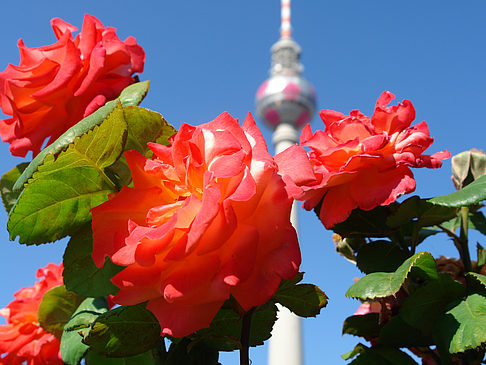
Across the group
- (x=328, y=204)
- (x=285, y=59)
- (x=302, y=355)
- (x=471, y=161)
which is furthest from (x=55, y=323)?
(x=285, y=59)

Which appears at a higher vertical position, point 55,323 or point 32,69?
point 32,69

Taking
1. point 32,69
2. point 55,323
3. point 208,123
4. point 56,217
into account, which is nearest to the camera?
point 208,123

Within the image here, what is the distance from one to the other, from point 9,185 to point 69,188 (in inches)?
10.8

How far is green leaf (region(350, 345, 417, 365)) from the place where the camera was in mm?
841

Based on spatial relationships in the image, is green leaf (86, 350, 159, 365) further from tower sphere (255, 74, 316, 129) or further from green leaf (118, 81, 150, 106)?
tower sphere (255, 74, 316, 129)

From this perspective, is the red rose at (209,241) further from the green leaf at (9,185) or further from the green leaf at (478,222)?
the green leaf at (478,222)

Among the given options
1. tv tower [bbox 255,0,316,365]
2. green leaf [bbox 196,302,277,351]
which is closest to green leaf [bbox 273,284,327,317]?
green leaf [bbox 196,302,277,351]

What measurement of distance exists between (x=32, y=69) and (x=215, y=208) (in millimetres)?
470

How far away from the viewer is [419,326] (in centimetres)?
79

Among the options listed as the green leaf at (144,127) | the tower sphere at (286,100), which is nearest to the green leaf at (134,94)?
the green leaf at (144,127)

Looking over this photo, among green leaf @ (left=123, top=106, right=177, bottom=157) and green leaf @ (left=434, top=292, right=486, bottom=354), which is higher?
green leaf @ (left=123, top=106, right=177, bottom=157)

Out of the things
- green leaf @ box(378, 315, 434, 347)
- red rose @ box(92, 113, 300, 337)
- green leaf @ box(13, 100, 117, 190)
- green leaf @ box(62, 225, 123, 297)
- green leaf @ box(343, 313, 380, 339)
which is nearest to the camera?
red rose @ box(92, 113, 300, 337)

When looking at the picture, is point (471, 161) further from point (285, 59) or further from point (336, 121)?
point (285, 59)

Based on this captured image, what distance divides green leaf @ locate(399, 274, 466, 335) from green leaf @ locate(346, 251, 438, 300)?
19 mm
